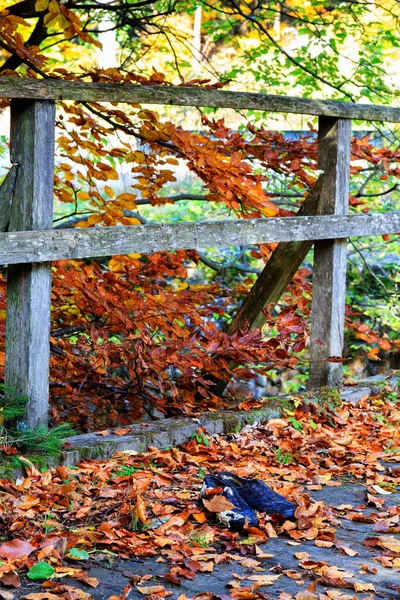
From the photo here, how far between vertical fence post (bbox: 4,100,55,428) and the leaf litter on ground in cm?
39

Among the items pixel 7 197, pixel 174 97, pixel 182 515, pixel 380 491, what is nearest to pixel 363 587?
pixel 182 515

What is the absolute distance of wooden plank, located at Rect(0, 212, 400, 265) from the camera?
3055 millimetres

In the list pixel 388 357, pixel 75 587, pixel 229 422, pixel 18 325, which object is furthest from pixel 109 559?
pixel 388 357

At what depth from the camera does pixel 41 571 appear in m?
2.33

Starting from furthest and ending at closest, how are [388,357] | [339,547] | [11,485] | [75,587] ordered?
[388,357] → [11,485] → [339,547] → [75,587]

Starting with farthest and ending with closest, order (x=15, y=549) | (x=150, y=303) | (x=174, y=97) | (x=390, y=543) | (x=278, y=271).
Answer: (x=278, y=271), (x=150, y=303), (x=174, y=97), (x=390, y=543), (x=15, y=549)

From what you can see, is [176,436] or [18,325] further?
[176,436]

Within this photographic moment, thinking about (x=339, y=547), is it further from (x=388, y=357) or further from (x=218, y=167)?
(x=388, y=357)

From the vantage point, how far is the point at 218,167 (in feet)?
12.9

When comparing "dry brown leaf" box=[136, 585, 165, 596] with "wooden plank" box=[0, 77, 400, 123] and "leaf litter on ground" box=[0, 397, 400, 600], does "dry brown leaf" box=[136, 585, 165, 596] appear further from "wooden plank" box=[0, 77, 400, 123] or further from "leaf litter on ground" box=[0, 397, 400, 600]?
"wooden plank" box=[0, 77, 400, 123]

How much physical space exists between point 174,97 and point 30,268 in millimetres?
1048

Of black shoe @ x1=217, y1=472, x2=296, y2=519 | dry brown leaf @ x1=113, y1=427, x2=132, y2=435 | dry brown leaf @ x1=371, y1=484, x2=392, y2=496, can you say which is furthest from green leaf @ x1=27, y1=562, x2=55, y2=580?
dry brown leaf @ x1=371, y1=484, x2=392, y2=496

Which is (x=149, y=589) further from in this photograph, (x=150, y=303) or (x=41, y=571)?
(x=150, y=303)

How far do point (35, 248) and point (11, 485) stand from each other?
2.92 ft
